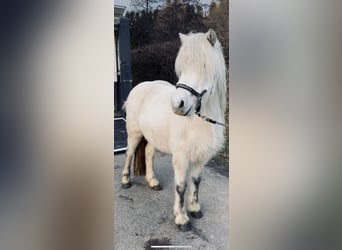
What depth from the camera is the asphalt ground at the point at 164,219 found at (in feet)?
3.59

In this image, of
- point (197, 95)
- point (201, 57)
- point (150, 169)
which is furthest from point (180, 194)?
point (201, 57)

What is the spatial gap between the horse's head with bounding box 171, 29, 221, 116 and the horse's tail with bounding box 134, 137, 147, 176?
0.16 meters

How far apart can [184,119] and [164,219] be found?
1.12 feet

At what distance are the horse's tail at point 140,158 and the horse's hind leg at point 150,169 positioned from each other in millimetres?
11

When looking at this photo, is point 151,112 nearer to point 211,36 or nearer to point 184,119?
point 184,119

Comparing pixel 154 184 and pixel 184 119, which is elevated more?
pixel 184 119

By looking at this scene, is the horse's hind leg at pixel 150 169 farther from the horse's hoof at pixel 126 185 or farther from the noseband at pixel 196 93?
the noseband at pixel 196 93

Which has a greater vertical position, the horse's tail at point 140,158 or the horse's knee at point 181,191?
the horse's tail at point 140,158

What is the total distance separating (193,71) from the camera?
1091 mm

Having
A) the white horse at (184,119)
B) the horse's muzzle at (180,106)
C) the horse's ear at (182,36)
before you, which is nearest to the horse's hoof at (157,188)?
the white horse at (184,119)
